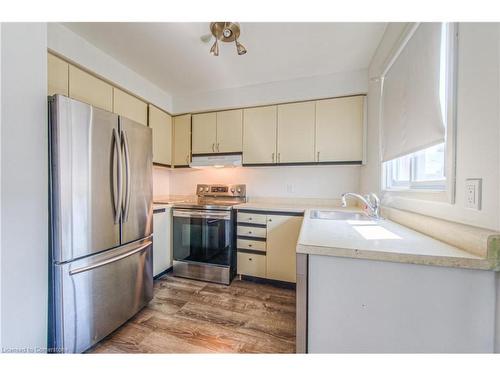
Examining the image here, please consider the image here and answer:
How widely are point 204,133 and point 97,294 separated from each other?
2.05 metres

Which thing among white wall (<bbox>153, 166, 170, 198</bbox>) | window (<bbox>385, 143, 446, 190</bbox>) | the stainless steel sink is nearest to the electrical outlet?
window (<bbox>385, 143, 446, 190</bbox>)

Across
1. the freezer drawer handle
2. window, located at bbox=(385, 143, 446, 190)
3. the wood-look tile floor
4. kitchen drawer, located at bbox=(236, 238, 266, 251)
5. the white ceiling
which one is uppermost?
the white ceiling

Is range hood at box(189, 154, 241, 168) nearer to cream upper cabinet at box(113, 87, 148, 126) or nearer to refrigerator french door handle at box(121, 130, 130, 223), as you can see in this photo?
cream upper cabinet at box(113, 87, 148, 126)

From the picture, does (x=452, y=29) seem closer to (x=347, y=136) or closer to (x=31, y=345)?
(x=347, y=136)

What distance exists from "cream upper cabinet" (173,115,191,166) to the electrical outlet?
266cm

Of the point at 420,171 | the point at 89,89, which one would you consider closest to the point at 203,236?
the point at 89,89

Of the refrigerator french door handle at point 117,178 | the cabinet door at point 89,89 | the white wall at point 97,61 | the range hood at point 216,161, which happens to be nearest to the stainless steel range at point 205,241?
the range hood at point 216,161

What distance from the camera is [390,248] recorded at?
2.58 ft

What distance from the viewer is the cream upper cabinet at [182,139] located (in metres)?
2.78

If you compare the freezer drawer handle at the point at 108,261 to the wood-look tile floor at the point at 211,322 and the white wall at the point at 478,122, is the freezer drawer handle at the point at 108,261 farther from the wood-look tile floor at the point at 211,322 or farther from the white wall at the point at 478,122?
the white wall at the point at 478,122

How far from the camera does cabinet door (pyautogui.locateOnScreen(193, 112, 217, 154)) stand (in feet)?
8.74

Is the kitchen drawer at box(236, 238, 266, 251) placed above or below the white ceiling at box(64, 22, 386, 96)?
below

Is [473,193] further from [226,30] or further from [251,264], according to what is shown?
[251,264]

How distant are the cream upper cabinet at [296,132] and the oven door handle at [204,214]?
3.05 feet
